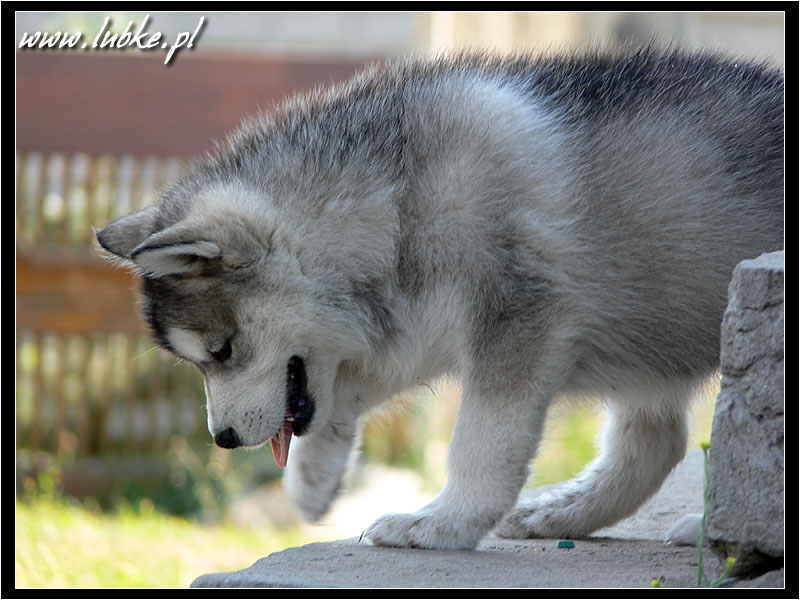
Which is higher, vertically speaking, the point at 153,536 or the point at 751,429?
the point at 751,429

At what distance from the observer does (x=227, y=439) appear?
3.95m

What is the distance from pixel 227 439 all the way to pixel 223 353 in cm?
32

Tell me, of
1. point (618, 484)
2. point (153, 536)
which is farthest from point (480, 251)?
point (153, 536)

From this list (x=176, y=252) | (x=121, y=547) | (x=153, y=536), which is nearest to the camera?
(x=176, y=252)

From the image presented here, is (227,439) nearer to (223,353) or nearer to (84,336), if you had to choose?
(223,353)

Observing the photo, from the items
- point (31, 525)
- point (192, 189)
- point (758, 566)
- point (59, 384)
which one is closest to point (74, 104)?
point (59, 384)

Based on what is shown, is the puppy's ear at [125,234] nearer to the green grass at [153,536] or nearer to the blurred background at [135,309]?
the green grass at [153,536]

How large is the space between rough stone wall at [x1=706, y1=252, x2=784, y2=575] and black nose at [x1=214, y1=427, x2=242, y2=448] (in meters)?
1.73

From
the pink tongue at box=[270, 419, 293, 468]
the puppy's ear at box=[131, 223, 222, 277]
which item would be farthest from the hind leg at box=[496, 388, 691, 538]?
the puppy's ear at box=[131, 223, 222, 277]

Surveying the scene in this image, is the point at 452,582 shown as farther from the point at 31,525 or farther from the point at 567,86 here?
the point at 31,525

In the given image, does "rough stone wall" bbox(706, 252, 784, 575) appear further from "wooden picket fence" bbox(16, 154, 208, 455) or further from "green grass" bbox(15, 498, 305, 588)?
"wooden picket fence" bbox(16, 154, 208, 455)

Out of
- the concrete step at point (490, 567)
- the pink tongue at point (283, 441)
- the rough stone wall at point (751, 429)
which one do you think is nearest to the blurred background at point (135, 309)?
the pink tongue at point (283, 441)

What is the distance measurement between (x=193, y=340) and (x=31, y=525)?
3.38 metres

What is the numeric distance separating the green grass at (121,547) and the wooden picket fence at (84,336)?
1.60 metres
